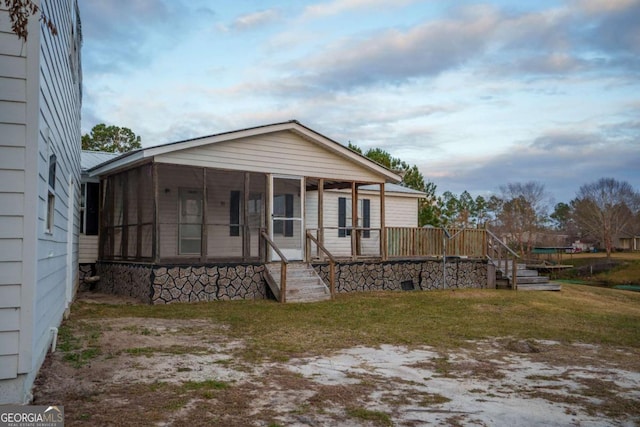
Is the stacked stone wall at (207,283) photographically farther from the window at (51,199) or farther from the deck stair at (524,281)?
the deck stair at (524,281)

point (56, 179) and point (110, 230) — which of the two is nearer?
point (56, 179)

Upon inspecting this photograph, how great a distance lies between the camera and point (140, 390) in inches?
209

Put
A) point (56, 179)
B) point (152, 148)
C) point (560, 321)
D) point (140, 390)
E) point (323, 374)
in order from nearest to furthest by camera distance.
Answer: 1. point (140, 390)
2. point (323, 374)
3. point (56, 179)
4. point (560, 321)
5. point (152, 148)

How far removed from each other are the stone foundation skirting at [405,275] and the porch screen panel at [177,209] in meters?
3.89

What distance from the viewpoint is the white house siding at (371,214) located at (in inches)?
747

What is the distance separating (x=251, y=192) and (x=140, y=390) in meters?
10.9

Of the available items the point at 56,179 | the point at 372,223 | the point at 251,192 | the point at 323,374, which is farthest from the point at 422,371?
the point at 372,223

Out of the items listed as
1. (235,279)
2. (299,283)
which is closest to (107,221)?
(235,279)

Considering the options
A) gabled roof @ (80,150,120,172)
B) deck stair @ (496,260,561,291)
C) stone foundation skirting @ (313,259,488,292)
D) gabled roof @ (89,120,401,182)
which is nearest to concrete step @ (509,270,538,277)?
deck stair @ (496,260,561,291)

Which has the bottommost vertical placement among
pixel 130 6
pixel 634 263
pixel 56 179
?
pixel 634 263

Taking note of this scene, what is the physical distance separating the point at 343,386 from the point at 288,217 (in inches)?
423

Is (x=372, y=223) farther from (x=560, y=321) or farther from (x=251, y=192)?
(x=560, y=321)
